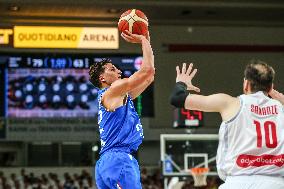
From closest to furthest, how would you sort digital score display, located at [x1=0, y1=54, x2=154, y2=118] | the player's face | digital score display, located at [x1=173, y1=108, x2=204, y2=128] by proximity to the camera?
the player's face, digital score display, located at [x1=173, y1=108, x2=204, y2=128], digital score display, located at [x1=0, y1=54, x2=154, y2=118]

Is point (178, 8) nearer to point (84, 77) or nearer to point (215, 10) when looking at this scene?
point (215, 10)

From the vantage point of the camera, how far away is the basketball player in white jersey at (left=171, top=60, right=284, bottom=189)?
439cm

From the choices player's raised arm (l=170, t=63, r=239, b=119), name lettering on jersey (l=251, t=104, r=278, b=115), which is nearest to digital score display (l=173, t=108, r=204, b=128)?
player's raised arm (l=170, t=63, r=239, b=119)

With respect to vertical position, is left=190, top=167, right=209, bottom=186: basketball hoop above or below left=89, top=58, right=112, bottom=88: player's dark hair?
below

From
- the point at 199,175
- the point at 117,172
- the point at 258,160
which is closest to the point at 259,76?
the point at 258,160

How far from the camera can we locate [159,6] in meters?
18.3

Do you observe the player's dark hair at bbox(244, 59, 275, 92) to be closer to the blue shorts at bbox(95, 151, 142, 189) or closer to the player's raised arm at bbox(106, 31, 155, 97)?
the player's raised arm at bbox(106, 31, 155, 97)

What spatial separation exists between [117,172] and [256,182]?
1916 millimetres

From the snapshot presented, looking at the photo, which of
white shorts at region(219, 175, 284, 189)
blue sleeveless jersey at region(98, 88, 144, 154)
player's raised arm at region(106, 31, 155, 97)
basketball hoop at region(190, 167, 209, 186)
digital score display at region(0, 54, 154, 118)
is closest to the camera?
white shorts at region(219, 175, 284, 189)

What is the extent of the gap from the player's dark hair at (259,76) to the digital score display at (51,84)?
12.5 m

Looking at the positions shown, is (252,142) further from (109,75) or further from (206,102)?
(109,75)

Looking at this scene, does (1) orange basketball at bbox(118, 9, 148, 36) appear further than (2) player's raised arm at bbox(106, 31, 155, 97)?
Yes

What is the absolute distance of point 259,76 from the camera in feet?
14.5

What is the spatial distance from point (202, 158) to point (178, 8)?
4625 millimetres
